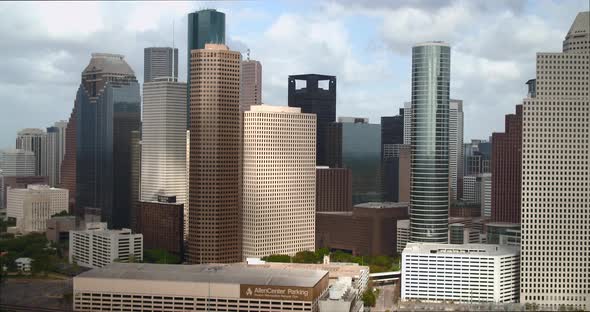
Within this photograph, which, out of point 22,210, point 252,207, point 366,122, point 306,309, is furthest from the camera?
point 366,122

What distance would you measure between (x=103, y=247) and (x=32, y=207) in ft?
74.9

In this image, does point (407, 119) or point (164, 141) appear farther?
point (407, 119)

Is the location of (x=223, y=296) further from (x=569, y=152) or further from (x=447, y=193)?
(x=447, y=193)

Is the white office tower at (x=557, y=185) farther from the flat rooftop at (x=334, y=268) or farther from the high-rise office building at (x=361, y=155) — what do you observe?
the high-rise office building at (x=361, y=155)

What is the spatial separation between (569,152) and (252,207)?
25.2m

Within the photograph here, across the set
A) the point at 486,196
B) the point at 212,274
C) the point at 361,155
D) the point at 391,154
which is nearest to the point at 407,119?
the point at 391,154

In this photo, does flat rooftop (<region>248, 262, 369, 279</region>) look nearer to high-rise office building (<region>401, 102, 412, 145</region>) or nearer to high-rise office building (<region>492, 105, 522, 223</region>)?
high-rise office building (<region>492, 105, 522, 223</region>)

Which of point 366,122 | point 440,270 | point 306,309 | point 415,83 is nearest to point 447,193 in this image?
point 415,83

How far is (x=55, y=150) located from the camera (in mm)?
108188

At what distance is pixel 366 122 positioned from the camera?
362 ft

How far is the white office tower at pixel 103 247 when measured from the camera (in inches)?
2527

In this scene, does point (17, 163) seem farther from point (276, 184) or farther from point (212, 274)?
point (212, 274)

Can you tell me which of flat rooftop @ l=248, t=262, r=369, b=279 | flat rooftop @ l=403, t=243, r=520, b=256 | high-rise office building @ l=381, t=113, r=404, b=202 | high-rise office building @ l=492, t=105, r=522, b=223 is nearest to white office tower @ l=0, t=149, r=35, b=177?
high-rise office building @ l=381, t=113, r=404, b=202

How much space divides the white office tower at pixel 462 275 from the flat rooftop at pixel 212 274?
8.00 metres
